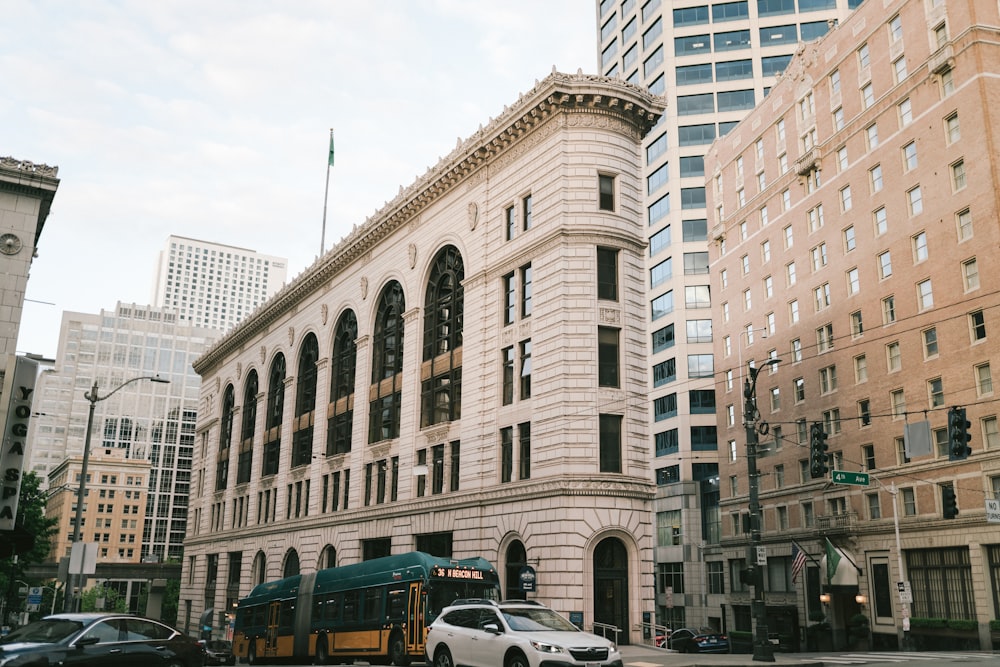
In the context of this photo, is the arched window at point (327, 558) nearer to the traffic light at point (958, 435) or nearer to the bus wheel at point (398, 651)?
the bus wheel at point (398, 651)

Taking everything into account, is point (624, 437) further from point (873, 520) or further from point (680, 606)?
point (680, 606)

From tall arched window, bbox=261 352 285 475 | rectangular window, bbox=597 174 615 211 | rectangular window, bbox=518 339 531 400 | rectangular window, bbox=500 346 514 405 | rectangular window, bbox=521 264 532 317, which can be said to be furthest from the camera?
tall arched window, bbox=261 352 285 475

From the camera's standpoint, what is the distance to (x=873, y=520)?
5828 cm

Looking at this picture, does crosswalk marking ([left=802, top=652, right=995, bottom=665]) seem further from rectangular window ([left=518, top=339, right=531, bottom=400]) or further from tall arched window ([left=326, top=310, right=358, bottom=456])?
tall arched window ([left=326, top=310, right=358, bottom=456])

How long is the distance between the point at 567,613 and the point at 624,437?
26.7 ft

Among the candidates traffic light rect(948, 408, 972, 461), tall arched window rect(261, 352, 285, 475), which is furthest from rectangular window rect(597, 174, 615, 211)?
tall arched window rect(261, 352, 285, 475)

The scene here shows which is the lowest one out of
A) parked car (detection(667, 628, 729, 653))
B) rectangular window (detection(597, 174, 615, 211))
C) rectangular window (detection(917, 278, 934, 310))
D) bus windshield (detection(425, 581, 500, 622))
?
parked car (detection(667, 628, 729, 653))

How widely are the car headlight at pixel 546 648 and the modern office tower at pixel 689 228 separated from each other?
211 feet

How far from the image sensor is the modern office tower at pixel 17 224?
1468 inches

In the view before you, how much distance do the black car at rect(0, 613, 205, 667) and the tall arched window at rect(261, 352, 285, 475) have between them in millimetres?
51921

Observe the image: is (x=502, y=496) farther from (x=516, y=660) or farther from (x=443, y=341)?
(x=516, y=660)

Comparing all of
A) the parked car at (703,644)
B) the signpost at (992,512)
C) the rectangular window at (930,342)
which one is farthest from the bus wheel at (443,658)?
the rectangular window at (930,342)

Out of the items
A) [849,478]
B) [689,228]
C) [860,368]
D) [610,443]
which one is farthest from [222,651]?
[689,228]

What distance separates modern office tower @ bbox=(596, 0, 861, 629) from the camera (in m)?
82.6
